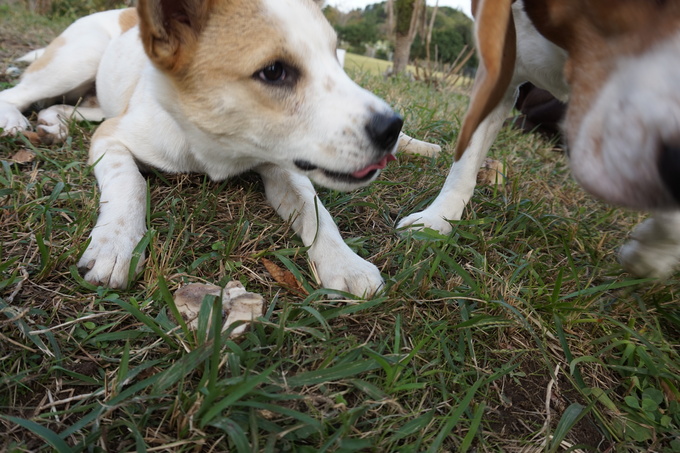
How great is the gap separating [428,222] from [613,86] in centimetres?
105

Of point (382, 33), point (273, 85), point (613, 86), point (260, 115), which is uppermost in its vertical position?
point (613, 86)

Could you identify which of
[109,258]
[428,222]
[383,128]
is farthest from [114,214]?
[428,222]

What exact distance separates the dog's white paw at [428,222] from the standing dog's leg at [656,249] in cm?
79

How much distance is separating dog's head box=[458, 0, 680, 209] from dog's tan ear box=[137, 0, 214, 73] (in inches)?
43.7


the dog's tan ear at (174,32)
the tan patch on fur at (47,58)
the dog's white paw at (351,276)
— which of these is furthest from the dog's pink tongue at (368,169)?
the tan patch on fur at (47,58)

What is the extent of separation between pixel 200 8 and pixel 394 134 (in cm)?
92

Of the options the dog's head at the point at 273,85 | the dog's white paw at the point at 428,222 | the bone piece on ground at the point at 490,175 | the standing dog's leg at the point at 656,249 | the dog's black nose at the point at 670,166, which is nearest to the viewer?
the dog's black nose at the point at 670,166

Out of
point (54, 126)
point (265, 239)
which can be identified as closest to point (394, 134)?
point (265, 239)

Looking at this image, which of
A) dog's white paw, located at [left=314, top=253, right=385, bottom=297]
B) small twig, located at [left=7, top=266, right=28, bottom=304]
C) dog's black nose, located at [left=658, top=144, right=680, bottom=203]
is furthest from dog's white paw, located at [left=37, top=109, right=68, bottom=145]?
dog's black nose, located at [left=658, top=144, right=680, bottom=203]

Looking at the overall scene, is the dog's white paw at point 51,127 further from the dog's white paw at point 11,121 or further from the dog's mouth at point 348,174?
the dog's mouth at point 348,174

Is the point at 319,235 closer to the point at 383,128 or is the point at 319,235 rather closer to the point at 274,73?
the point at 383,128

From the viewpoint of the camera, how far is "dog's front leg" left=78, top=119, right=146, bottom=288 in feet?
5.24

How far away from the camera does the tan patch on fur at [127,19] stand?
132 inches

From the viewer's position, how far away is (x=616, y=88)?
4.30 feet
